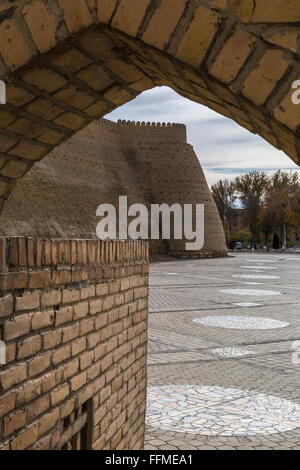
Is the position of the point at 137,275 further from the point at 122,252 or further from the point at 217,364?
the point at 217,364

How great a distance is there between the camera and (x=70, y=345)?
2.82 m

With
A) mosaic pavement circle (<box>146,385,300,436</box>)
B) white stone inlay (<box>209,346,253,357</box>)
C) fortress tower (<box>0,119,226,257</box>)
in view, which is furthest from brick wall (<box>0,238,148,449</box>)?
fortress tower (<box>0,119,226,257</box>)

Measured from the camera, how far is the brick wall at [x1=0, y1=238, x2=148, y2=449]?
2.27 metres

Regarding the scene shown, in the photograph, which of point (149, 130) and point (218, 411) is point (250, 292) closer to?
point (218, 411)

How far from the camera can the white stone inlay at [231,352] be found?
7.12 metres

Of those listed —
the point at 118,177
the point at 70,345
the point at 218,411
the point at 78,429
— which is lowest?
the point at 218,411

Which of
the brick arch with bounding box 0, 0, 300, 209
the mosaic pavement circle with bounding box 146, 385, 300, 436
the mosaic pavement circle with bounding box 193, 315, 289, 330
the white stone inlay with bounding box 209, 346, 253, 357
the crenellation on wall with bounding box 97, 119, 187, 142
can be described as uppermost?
the crenellation on wall with bounding box 97, 119, 187, 142

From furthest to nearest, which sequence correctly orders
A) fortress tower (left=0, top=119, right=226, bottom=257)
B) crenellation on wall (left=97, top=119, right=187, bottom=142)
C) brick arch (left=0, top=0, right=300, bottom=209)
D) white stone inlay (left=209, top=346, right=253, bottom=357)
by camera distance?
1. crenellation on wall (left=97, top=119, right=187, bottom=142)
2. fortress tower (left=0, top=119, right=226, bottom=257)
3. white stone inlay (left=209, top=346, right=253, bottom=357)
4. brick arch (left=0, top=0, right=300, bottom=209)

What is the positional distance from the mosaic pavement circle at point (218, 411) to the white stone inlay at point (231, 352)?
1.53 metres

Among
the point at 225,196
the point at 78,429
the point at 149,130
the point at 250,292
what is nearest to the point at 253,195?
the point at 225,196

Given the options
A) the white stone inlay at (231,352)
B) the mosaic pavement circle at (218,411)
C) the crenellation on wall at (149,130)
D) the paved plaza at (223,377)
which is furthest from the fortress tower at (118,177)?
the mosaic pavement circle at (218,411)

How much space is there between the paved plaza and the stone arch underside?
259cm

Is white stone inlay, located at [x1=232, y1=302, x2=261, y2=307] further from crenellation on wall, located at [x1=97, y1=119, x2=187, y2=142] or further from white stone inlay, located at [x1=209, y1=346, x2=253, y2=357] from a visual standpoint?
crenellation on wall, located at [x1=97, y1=119, x2=187, y2=142]

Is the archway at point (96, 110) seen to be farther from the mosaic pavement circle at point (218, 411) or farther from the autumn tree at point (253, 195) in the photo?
the autumn tree at point (253, 195)
